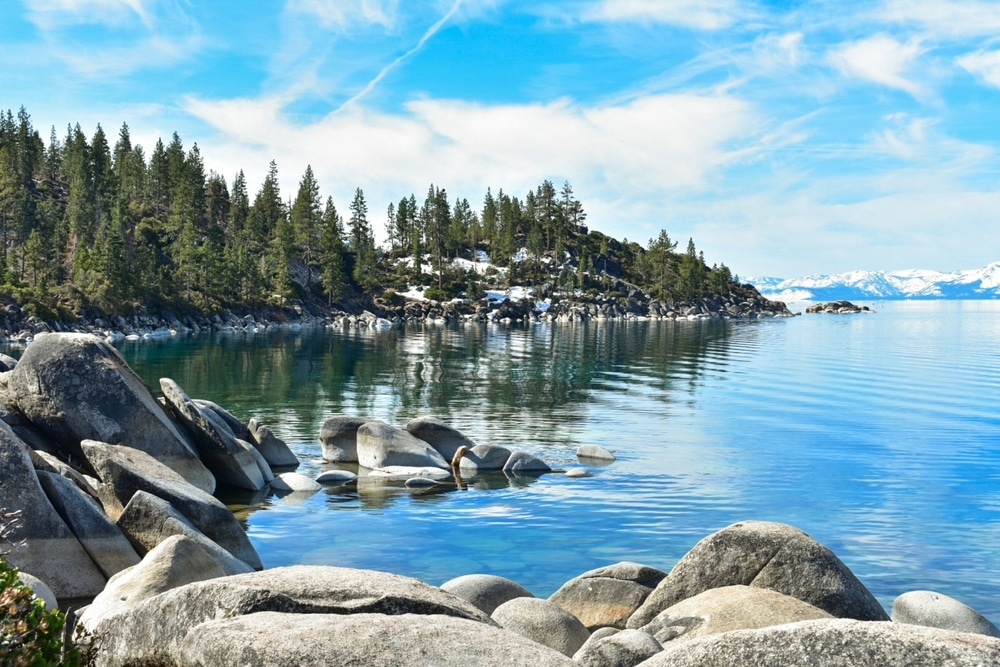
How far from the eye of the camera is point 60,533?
1436 cm

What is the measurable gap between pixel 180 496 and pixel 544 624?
8.63 meters

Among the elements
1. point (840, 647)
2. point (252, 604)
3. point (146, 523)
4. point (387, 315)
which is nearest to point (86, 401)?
point (146, 523)

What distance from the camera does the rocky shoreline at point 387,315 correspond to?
95.4 meters

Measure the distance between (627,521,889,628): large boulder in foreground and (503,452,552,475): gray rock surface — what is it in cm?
1387

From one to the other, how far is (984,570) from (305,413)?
2949 cm

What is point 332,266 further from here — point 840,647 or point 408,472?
point 840,647

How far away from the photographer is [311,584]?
297 inches

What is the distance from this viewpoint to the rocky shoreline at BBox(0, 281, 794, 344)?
313 feet

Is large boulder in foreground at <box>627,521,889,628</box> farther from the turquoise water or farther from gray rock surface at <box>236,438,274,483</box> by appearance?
gray rock surface at <box>236,438,274,483</box>

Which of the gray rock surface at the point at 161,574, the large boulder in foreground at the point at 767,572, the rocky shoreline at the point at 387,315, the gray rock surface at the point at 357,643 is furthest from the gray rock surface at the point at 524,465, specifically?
the rocky shoreline at the point at 387,315

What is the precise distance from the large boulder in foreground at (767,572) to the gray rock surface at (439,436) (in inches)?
644

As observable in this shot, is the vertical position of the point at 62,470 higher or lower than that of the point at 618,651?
higher

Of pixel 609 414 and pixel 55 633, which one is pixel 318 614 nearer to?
pixel 55 633

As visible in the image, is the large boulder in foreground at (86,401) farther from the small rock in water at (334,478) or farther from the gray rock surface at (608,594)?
the gray rock surface at (608,594)
